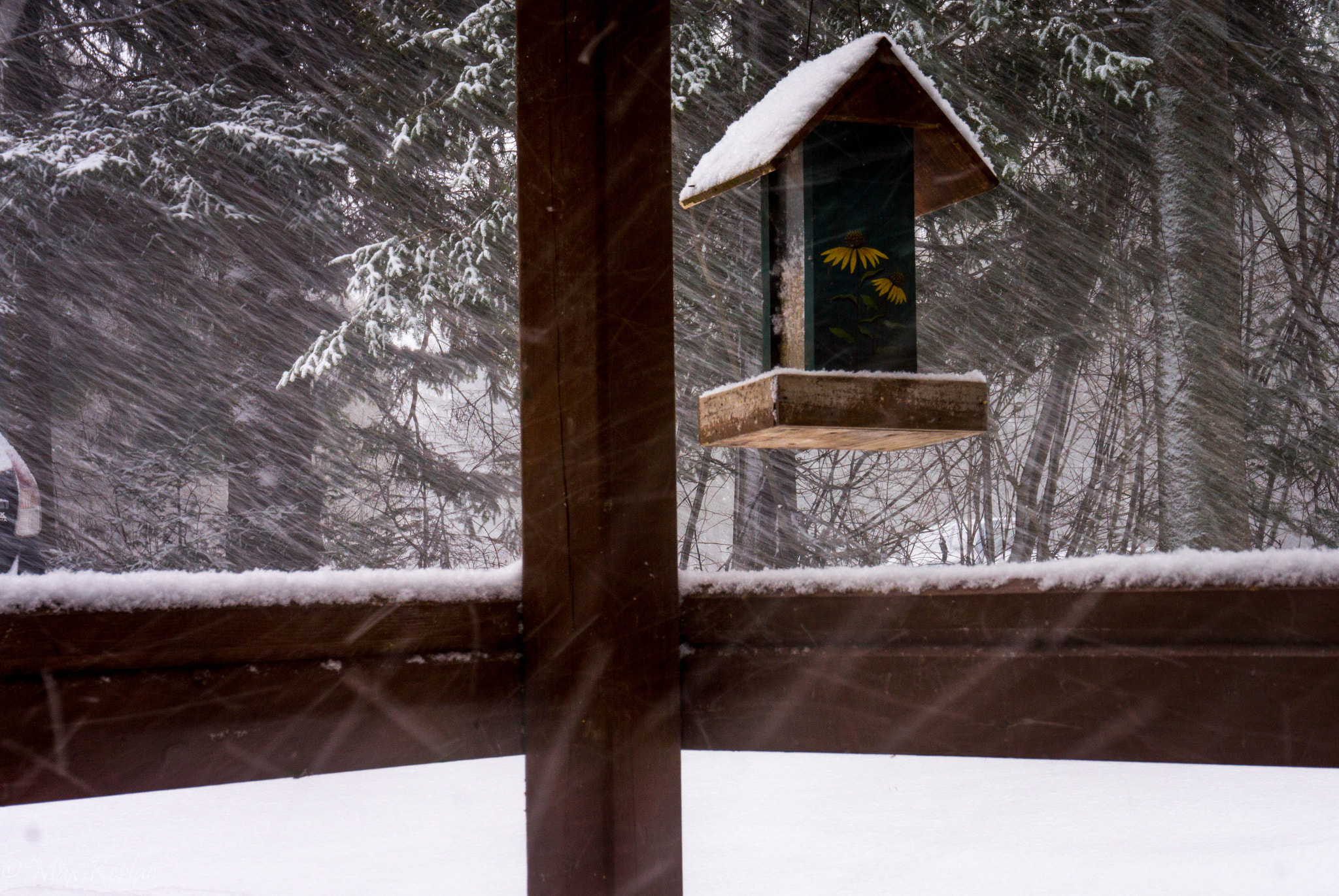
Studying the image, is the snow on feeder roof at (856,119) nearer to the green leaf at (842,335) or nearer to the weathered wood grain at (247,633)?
the green leaf at (842,335)

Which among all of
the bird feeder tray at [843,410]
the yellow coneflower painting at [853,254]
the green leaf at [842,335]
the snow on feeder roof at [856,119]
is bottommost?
the bird feeder tray at [843,410]

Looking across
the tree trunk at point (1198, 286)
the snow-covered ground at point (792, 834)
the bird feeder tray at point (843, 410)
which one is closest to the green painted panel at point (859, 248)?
the bird feeder tray at point (843, 410)

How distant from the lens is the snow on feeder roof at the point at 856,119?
1826mm

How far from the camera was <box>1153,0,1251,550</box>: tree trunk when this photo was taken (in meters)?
6.05

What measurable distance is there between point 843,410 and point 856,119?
1.95 feet

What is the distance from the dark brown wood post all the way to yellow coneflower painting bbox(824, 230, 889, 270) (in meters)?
0.56

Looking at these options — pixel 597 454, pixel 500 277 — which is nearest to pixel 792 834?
pixel 500 277

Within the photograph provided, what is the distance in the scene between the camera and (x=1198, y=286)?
6.23 meters

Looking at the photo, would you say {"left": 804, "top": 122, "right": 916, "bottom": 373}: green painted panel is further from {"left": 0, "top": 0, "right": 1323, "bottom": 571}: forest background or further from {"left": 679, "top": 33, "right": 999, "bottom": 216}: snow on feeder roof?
{"left": 0, "top": 0, "right": 1323, "bottom": 571}: forest background

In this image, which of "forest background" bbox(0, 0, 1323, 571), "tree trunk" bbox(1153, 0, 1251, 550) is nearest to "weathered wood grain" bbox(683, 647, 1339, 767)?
"forest background" bbox(0, 0, 1323, 571)

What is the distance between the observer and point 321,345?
255 inches

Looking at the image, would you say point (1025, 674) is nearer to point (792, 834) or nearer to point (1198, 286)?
point (792, 834)

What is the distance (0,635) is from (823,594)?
1025mm

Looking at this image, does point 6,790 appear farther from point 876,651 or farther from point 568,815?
point 876,651
